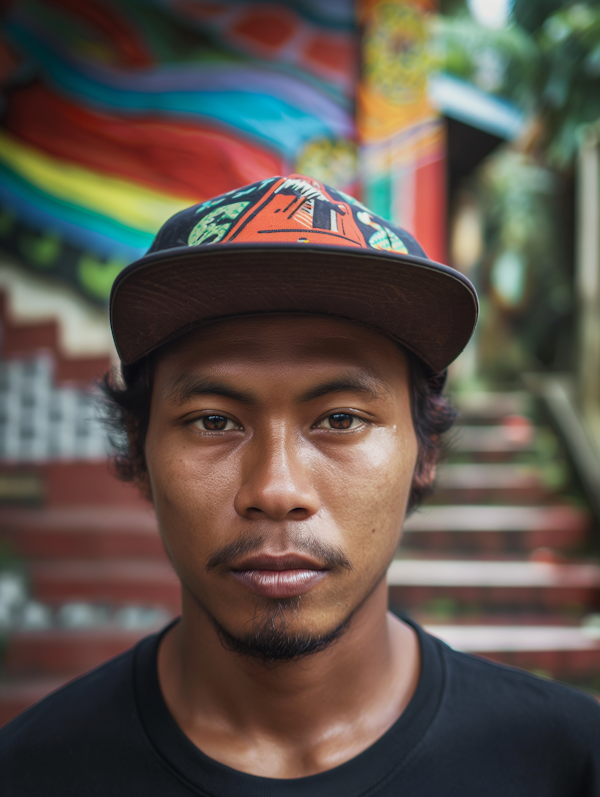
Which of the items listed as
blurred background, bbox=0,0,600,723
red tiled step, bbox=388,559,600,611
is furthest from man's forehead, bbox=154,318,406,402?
red tiled step, bbox=388,559,600,611

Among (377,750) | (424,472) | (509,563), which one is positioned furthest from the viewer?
(509,563)

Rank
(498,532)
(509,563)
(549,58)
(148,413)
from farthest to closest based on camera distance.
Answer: (498,532) → (509,563) → (549,58) → (148,413)

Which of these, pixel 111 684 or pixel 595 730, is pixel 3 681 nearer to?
pixel 111 684

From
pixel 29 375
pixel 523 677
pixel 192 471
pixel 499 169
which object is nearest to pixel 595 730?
pixel 523 677

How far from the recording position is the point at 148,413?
118cm

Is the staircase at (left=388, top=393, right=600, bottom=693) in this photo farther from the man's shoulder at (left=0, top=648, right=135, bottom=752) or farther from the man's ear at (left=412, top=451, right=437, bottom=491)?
the man's shoulder at (left=0, top=648, right=135, bottom=752)

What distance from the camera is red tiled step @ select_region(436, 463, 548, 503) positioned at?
4.26m

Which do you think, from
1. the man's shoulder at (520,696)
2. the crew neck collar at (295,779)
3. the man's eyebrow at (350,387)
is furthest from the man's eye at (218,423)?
the man's shoulder at (520,696)

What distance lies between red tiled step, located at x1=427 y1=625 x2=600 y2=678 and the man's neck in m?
2.35

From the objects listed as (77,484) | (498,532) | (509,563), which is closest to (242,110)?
(77,484)

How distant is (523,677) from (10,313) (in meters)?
3.74

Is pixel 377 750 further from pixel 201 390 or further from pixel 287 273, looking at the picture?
pixel 287 273

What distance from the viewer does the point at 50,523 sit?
3.69 meters

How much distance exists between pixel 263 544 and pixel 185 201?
3570 millimetres
